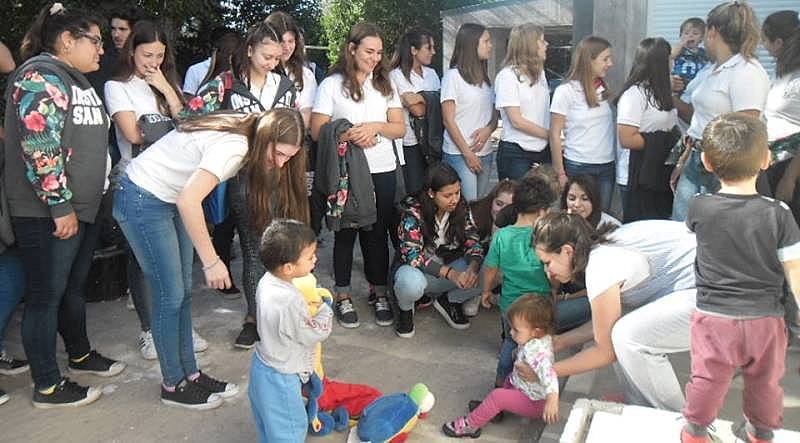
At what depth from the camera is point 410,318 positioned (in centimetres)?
399

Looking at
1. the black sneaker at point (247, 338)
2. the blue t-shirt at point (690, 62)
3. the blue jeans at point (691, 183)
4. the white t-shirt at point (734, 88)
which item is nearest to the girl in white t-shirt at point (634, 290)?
the blue jeans at point (691, 183)

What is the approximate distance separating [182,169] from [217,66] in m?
1.25

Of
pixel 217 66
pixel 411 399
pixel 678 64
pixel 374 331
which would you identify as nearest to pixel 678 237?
pixel 411 399

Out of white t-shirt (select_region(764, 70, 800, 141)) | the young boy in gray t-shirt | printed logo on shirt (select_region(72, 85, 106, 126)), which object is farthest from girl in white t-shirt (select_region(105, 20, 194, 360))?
white t-shirt (select_region(764, 70, 800, 141))

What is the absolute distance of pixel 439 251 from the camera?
13.6ft

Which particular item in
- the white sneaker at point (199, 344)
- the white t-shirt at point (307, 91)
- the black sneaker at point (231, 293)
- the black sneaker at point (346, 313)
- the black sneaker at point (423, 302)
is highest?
the white t-shirt at point (307, 91)

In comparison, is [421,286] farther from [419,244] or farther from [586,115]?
[586,115]

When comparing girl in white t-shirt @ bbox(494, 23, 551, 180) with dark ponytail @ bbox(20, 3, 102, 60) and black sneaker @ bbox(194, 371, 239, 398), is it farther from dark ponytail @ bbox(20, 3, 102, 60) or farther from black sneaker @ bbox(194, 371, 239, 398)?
dark ponytail @ bbox(20, 3, 102, 60)

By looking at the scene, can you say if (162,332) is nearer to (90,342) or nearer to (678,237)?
(90,342)

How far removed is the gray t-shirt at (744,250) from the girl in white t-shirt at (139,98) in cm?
258

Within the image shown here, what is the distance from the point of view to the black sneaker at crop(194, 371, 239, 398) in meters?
3.27

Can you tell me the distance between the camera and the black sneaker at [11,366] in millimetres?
3510

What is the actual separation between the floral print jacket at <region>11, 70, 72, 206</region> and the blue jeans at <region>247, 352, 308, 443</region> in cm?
116

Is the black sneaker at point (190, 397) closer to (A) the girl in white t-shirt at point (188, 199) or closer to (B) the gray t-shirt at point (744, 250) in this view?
(A) the girl in white t-shirt at point (188, 199)
